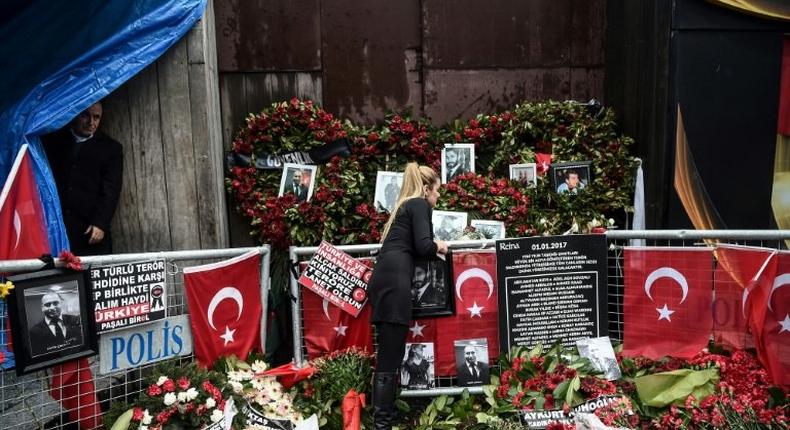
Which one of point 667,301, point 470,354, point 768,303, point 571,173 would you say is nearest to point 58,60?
point 470,354

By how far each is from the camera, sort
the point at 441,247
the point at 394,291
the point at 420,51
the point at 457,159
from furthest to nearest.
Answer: the point at 420,51
the point at 457,159
the point at 441,247
the point at 394,291

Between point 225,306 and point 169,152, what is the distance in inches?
69.6

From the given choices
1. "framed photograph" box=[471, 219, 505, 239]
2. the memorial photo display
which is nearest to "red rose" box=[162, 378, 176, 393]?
the memorial photo display

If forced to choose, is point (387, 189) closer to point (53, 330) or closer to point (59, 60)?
point (59, 60)

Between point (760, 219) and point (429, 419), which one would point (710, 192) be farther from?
point (429, 419)

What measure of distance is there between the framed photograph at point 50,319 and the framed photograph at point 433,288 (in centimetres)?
218

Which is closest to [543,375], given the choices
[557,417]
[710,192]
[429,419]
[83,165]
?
[557,417]

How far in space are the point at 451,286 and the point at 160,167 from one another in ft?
9.47

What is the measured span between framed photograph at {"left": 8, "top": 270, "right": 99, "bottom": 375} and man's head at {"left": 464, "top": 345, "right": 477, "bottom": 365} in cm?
256

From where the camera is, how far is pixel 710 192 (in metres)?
5.53

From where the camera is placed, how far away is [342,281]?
179 inches

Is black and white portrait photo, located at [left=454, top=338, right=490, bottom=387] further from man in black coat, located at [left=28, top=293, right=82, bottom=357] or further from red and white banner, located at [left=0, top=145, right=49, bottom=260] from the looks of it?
red and white banner, located at [left=0, top=145, right=49, bottom=260]

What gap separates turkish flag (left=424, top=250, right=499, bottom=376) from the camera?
4.55 meters

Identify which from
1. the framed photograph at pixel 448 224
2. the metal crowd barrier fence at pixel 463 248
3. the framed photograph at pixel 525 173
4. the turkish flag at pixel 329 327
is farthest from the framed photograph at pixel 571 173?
the turkish flag at pixel 329 327
